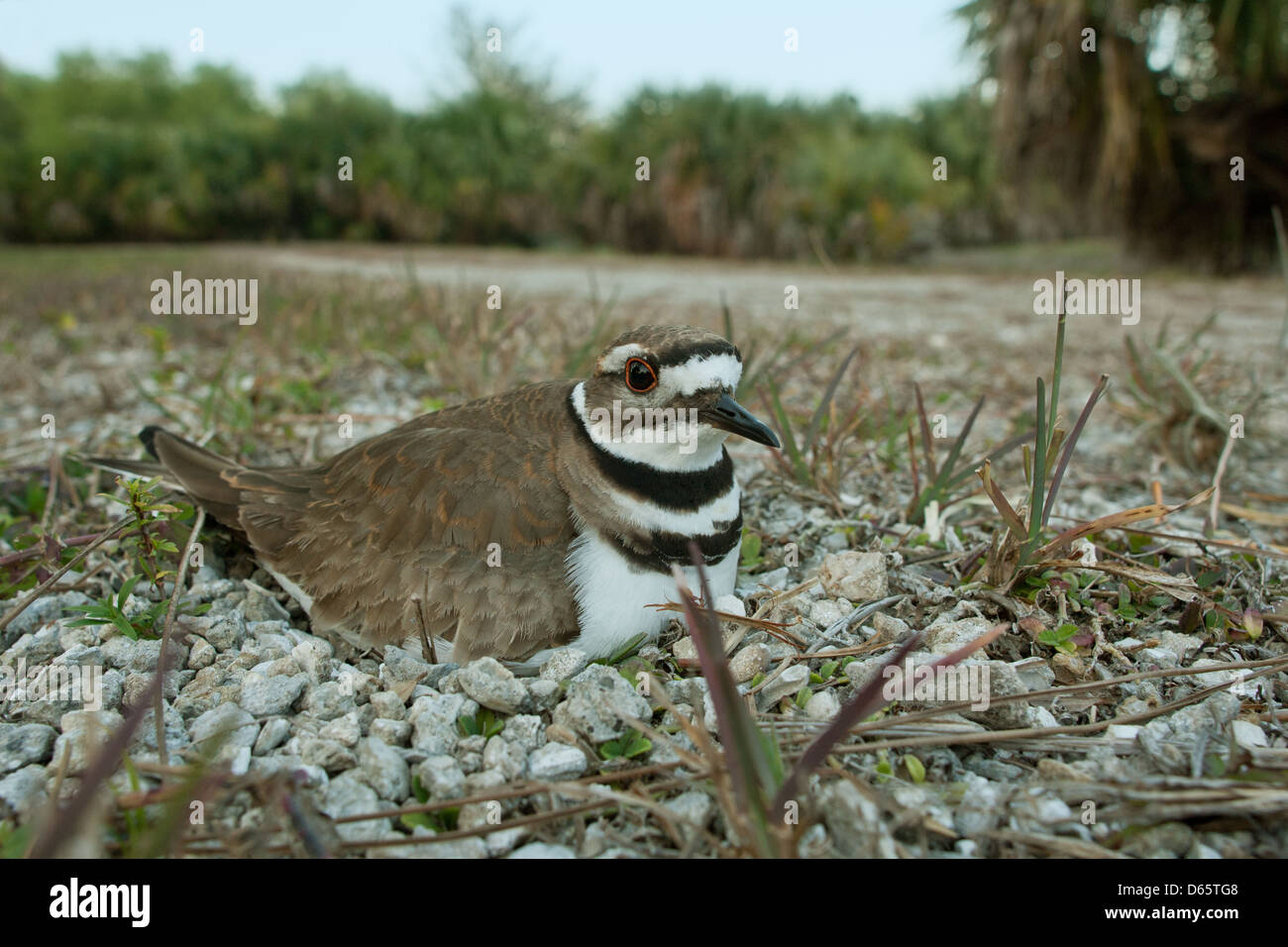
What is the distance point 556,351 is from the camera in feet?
15.4

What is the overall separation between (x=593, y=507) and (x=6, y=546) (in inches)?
83.3

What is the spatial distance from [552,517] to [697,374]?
0.54 meters

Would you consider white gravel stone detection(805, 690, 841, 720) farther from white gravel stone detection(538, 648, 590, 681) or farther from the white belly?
white gravel stone detection(538, 648, 590, 681)

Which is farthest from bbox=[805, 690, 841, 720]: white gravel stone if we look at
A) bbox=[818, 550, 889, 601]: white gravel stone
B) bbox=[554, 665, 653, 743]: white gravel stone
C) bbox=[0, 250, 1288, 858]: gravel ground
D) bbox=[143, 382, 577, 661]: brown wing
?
bbox=[143, 382, 577, 661]: brown wing

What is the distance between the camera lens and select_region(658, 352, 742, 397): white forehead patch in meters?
2.31

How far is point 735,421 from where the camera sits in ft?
7.52

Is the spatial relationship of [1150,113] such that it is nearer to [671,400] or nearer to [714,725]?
[671,400]

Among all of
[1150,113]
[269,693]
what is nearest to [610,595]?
[269,693]

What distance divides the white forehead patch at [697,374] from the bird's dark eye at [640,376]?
2 centimetres

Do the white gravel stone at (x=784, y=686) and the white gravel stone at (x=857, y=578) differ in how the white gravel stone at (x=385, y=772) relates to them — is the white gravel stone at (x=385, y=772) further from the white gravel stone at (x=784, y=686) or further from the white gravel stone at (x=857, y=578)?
the white gravel stone at (x=857, y=578)

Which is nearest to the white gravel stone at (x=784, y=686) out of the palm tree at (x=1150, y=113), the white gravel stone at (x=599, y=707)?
the white gravel stone at (x=599, y=707)

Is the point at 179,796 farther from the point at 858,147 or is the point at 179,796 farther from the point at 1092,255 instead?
the point at 858,147

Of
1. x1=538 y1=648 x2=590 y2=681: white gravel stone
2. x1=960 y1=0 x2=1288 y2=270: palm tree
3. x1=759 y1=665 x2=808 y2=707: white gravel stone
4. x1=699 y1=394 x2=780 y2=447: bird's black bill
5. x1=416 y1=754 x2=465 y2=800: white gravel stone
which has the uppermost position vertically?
x1=960 y1=0 x2=1288 y2=270: palm tree
